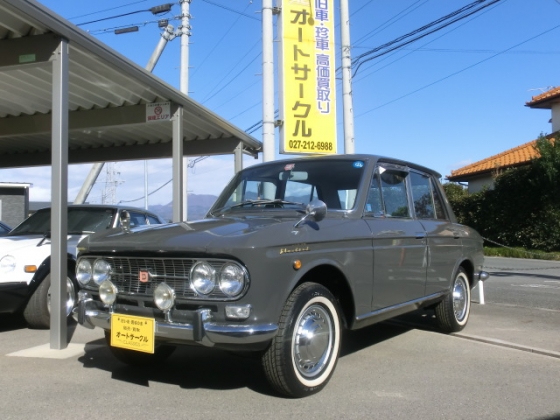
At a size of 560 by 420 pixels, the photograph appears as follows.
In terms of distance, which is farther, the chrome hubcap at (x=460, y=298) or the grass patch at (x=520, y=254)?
the grass patch at (x=520, y=254)

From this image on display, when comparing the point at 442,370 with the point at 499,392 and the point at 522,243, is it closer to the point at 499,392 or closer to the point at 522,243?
the point at 499,392

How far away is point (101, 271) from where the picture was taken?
424 cm

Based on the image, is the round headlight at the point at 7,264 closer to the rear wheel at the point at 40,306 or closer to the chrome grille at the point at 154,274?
the rear wheel at the point at 40,306

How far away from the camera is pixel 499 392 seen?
4.12 metres

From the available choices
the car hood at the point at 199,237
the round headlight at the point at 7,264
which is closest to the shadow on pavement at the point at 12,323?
the round headlight at the point at 7,264

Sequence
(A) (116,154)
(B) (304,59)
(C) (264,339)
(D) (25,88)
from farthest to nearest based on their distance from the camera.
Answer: (A) (116,154) → (B) (304,59) → (D) (25,88) → (C) (264,339)

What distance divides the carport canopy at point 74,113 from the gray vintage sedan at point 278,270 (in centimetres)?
181

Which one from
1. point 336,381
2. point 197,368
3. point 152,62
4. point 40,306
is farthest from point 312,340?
point 152,62

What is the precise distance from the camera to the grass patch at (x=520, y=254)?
20.2 metres

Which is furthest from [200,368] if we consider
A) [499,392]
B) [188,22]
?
[188,22]

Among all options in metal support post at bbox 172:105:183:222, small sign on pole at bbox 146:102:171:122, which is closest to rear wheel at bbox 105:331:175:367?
metal support post at bbox 172:105:183:222

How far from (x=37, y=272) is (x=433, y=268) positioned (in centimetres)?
427

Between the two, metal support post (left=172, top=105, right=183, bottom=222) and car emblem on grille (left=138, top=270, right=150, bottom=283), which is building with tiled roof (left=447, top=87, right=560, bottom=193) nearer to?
metal support post (left=172, top=105, right=183, bottom=222)

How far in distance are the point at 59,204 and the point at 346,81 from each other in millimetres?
8919
